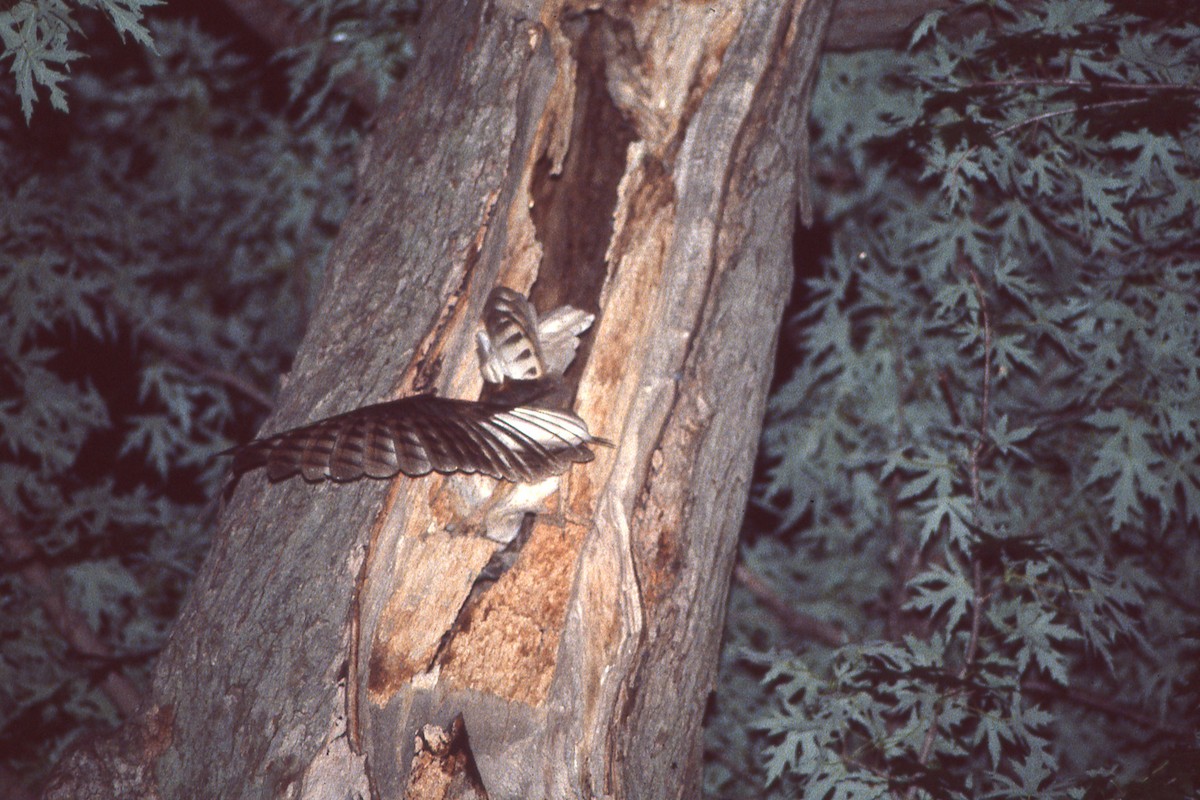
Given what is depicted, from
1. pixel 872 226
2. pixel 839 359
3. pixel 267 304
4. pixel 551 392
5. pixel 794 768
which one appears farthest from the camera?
pixel 267 304

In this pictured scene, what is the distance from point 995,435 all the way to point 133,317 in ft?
10.4

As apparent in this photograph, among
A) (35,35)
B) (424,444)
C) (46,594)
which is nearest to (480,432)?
(424,444)

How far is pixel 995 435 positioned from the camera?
2.37m

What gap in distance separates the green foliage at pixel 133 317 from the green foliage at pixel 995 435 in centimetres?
190

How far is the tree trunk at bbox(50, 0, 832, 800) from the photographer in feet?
4.61

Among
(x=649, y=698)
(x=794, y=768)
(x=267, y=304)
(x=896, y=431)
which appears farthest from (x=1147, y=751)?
(x=267, y=304)

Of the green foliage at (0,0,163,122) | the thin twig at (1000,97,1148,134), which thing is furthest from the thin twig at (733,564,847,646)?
the green foliage at (0,0,163,122)

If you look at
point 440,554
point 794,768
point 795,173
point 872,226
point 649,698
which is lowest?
point 794,768

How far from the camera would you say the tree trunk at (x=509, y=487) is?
140 centimetres

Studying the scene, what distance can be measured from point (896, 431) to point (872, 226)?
3.13 ft

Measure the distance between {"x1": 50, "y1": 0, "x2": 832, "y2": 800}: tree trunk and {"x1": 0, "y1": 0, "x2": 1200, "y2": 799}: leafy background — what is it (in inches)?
25.7

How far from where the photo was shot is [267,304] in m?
3.97

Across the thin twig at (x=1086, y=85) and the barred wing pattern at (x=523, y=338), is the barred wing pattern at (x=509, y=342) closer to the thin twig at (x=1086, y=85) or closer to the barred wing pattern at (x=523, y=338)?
the barred wing pattern at (x=523, y=338)

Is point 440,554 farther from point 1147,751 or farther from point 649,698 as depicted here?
point 1147,751
